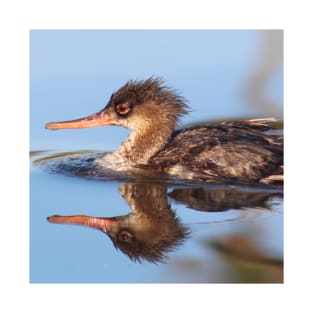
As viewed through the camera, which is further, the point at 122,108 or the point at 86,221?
the point at 122,108

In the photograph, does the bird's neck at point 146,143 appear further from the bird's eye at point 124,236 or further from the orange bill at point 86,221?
the bird's eye at point 124,236

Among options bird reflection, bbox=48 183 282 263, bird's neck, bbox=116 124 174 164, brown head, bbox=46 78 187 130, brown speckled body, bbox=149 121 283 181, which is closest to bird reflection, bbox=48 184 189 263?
bird reflection, bbox=48 183 282 263

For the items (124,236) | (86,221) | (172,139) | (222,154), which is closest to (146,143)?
(172,139)

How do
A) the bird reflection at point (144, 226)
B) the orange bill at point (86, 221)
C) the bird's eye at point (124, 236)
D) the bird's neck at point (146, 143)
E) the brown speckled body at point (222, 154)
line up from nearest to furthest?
the bird reflection at point (144, 226), the bird's eye at point (124, 236), the orange bill at point (86, 221), the brown speckled body at point (222, 154), the bird's neck at point (146, 143)

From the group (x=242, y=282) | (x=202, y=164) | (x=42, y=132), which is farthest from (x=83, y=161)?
(x=242, y=282)

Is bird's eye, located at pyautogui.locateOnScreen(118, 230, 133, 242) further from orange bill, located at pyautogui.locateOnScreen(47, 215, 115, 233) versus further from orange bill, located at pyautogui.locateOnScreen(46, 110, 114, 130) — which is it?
orange bill, located at pyautogui.locateOnScreen(46, 110, 114, 130)

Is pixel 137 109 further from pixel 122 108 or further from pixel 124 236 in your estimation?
pixel 124 236

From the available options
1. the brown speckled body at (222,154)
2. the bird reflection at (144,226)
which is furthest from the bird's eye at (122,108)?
the bird reflection at (144,226)

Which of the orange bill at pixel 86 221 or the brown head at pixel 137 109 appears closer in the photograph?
the orange bill at pixel 86 221
